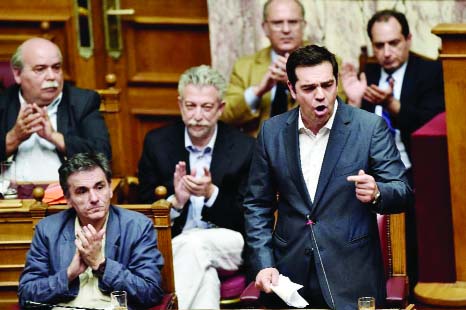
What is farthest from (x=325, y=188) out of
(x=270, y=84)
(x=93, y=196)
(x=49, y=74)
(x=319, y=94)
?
(x=49, y=74)

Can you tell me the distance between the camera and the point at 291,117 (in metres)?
5.07

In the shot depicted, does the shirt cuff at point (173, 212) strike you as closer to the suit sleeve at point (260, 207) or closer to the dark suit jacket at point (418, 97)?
the suit sleeve at point (260, 207)

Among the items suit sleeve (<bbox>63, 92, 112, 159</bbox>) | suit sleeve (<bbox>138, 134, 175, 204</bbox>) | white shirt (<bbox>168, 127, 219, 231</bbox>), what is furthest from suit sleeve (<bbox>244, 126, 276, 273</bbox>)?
suit sleeve (<bbox>63, 92, 112, 159</bbox>)

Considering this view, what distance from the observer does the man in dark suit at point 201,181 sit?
5906mm

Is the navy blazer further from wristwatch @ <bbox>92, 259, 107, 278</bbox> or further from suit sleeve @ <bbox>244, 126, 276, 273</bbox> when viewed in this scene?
suit sleeve @ <bbox>244, 126, 276, 273</bbox>

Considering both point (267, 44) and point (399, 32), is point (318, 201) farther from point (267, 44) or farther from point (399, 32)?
point (267, 44)

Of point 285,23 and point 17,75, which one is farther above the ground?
point 285,23

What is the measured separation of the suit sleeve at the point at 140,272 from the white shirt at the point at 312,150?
73cm

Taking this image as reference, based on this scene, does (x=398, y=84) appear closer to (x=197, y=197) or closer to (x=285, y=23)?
(x=285, y=23)

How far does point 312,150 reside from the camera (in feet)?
16.5

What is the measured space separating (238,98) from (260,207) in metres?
1.57

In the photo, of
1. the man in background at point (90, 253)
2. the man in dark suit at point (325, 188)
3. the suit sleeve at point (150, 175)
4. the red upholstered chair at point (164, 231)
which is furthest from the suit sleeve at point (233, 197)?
the man in dark suit at point (325, 188)

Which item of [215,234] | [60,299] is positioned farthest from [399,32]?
[60,299]

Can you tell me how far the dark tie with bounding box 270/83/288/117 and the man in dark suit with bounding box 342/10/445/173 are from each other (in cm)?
33
